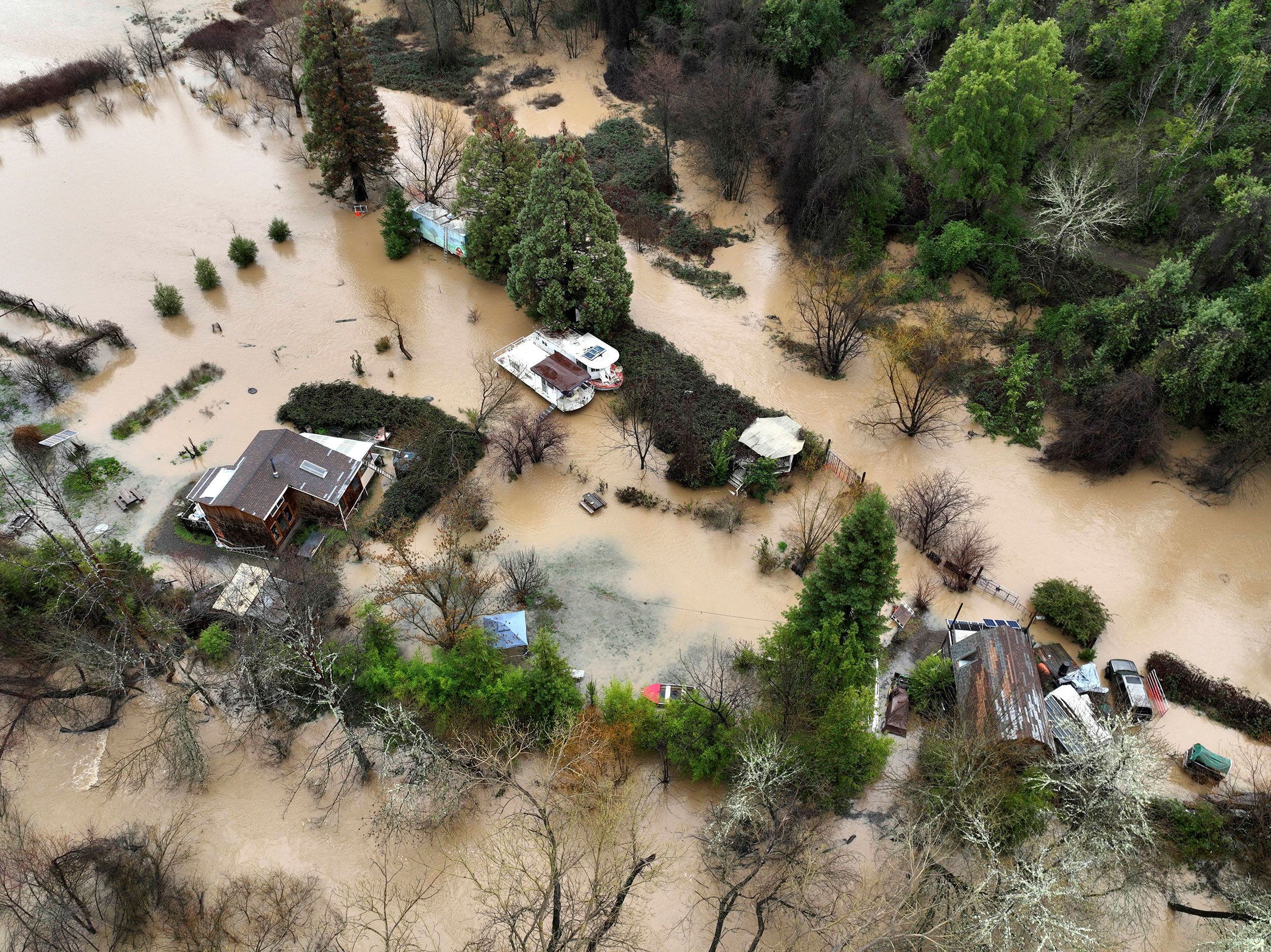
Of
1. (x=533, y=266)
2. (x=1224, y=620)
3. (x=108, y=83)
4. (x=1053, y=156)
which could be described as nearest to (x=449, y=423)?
(x=533, y=266)

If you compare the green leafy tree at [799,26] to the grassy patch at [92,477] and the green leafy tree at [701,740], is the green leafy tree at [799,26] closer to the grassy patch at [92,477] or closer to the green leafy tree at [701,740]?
the green leafy tree at [701,740]

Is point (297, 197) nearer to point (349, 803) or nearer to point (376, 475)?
point (376, 475)

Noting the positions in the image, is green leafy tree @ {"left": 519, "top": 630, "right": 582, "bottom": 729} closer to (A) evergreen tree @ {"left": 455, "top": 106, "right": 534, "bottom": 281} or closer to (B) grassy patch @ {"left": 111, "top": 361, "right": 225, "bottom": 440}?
(A) evergreen tree @ {"left": 455, "top": 106, "right": 534, "bottom": 281}

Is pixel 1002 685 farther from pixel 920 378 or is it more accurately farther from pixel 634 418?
pixel 634 418

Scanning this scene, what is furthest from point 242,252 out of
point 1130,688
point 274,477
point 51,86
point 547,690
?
point 1130,688

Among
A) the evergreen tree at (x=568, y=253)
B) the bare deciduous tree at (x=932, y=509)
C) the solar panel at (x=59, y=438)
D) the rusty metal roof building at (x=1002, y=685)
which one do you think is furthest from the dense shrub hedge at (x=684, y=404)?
the solar panel at (x=59, y=438)

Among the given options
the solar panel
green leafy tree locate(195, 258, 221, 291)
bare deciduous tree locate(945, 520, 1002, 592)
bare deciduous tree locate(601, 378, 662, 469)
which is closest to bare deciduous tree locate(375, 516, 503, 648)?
bare deciduous tree locate(601, 378, 662, 469)
